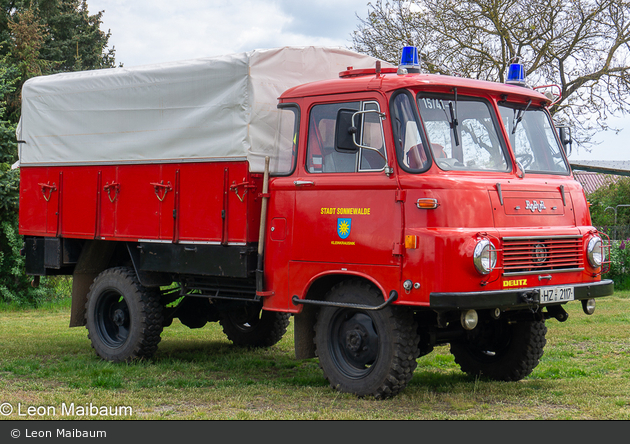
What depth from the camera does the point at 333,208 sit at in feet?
23.2

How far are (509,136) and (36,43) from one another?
1944 centimetres

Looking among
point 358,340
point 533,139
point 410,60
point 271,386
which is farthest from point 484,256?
point 271,386

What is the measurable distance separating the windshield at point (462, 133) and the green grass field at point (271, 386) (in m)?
2.16

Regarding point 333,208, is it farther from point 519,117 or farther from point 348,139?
point 519,117

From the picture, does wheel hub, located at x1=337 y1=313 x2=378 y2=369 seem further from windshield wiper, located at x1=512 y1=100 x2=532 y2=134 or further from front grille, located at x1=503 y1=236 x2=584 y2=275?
windshield wiper, located at x1=512 y1=100 x2=532 y2=134

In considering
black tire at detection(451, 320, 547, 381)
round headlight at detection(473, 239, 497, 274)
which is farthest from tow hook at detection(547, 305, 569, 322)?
round headlight at detection(473, 239, 497, 274)

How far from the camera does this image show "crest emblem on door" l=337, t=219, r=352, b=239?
6.94 metres

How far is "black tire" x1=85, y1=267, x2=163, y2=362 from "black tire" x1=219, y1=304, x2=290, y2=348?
131 cm

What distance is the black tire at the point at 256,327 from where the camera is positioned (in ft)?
33.3

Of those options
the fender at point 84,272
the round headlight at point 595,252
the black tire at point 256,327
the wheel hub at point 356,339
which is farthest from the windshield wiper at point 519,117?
the fender at point 84,272

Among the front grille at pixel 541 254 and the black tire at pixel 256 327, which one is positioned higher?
the front grille at pixel 541 254

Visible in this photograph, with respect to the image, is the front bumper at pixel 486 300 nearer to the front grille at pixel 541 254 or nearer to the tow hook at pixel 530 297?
the tow hook at pixel 530 297

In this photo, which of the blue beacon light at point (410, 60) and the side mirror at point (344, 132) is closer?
the side mirror at point (344, 132)

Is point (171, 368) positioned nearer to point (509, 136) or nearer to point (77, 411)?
point (77, 411)
